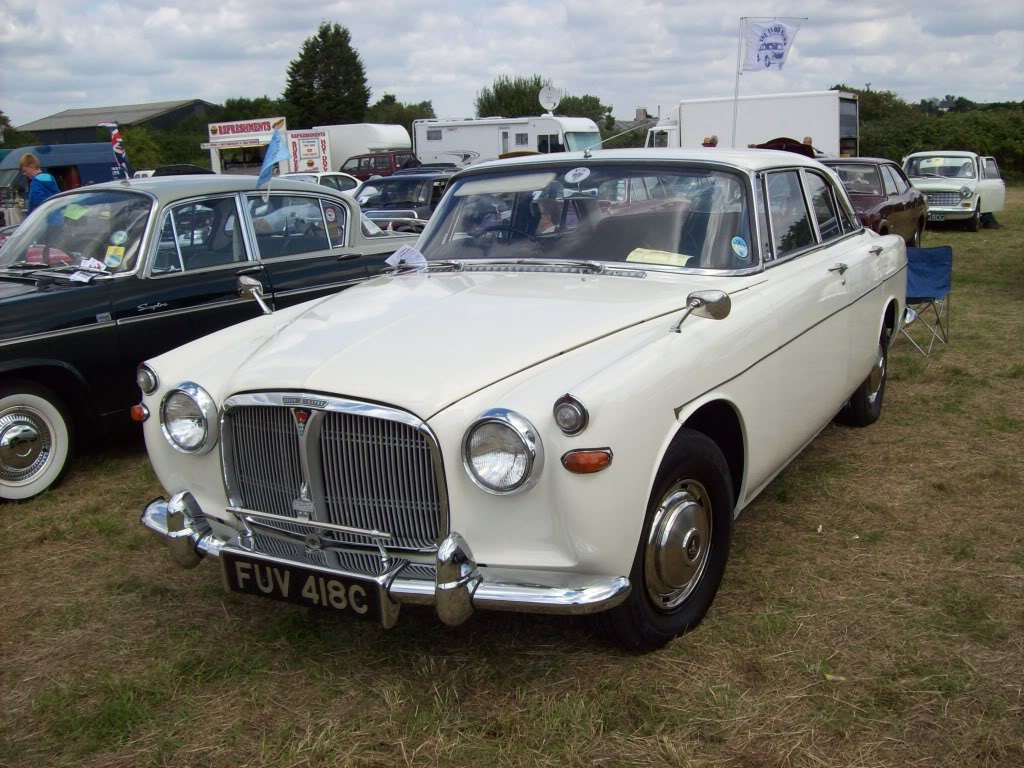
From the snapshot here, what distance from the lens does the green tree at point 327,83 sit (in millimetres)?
71062

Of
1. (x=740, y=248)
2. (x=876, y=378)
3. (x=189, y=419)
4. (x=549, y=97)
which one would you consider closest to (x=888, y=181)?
(x=876, y=378)

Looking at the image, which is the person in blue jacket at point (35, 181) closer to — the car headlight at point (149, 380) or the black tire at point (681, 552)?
the car headlight at point (149, 380)

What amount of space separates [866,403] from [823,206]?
1375 mm

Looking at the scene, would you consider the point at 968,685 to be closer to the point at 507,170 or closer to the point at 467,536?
the point at 467,536

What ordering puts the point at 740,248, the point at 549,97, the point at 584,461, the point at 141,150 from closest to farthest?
the point at 584,461 < the point at 740,248 < the point at 549,97 < the point at 141,150

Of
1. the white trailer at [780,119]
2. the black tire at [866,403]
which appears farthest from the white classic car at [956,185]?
the black tire at [866,403]

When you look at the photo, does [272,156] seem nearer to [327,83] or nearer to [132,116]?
[327,83]

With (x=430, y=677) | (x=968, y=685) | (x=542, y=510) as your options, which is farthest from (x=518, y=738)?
(x=968, y=685)

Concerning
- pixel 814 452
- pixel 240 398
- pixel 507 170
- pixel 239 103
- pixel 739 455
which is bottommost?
pixel 814 452

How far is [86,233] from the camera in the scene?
5.61 m

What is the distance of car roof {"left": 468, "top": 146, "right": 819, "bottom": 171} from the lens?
13.6ft

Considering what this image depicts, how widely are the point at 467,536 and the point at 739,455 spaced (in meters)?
1.31

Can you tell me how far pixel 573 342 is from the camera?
3123 millimetres

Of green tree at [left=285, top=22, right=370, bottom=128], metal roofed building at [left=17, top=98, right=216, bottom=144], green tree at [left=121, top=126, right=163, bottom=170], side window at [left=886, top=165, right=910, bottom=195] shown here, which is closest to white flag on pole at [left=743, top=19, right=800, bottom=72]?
side window at [left=886, top=165, right=910, bottom=195]
